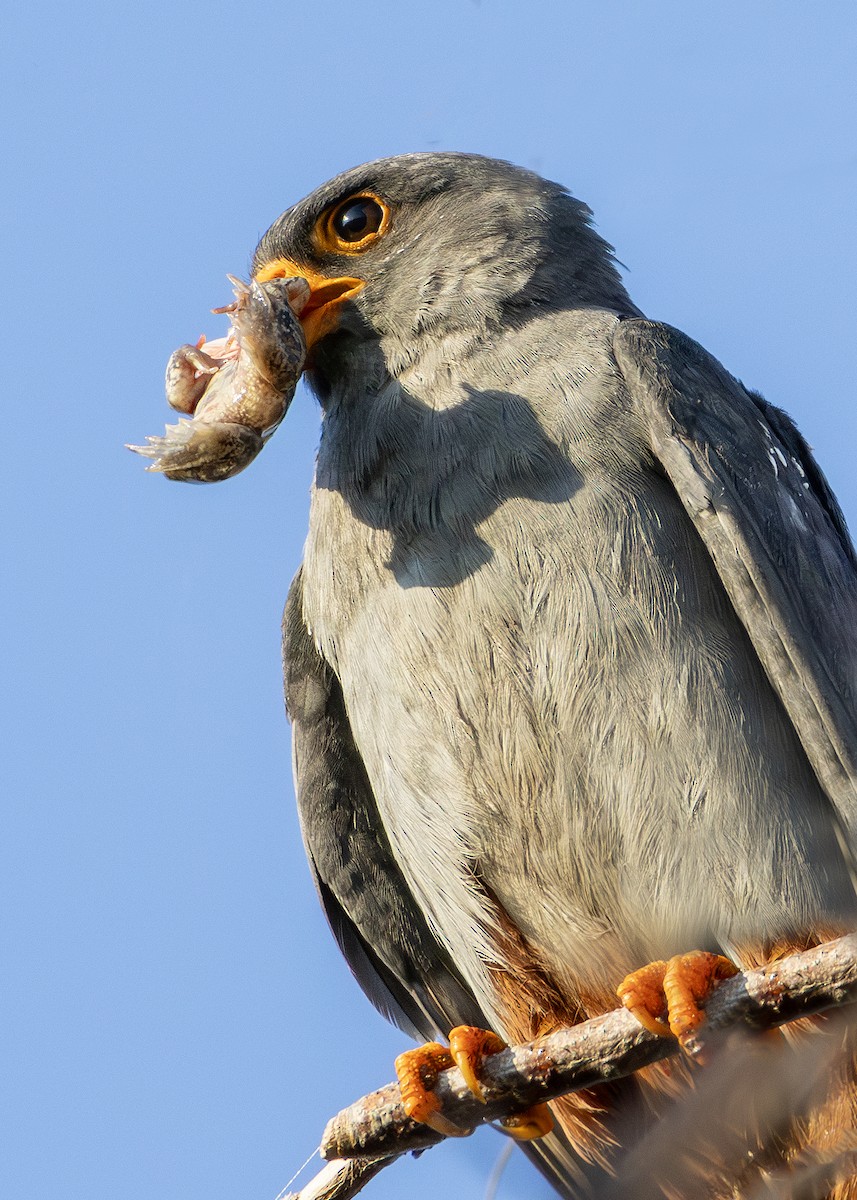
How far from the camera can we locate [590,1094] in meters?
5.52

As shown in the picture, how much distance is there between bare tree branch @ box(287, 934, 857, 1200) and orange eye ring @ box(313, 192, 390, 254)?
3.25 metres

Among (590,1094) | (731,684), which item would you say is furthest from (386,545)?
(590,1094)

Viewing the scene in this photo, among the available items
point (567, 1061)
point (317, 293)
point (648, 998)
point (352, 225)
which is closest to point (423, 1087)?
point (567, 1061)

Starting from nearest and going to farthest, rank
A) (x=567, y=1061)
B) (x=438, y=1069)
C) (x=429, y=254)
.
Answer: (x=567, y=1061)
(x=438, y=1069)
(x=429, y=254)

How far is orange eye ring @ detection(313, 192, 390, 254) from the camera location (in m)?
6.21

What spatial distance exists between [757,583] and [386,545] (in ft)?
4.33

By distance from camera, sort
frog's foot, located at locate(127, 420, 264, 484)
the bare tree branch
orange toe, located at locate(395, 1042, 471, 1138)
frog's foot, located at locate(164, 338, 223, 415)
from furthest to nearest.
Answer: frog's foot, located at locate(164, 338, 223, 415) → frog's foot, located at locate(127, 420, 264, 484) → orange toe, located at locate(395, 1042, 471, 1138) → the bare tree branch

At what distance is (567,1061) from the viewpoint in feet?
14.5

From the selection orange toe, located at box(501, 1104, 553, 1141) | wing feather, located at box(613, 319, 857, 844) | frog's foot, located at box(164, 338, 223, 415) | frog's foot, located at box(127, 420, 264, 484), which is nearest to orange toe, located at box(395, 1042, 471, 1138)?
orange toe, located at box(501, 1104, 553, 1141)

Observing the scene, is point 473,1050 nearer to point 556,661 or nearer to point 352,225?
point 556,661

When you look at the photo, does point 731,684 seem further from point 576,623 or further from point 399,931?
point 399,931

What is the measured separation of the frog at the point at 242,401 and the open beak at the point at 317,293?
0.97 feet

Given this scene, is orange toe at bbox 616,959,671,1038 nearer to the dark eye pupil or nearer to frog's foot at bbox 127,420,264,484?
frog's foot at bbox 127,420,264,484

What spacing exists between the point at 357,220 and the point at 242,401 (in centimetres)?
126
